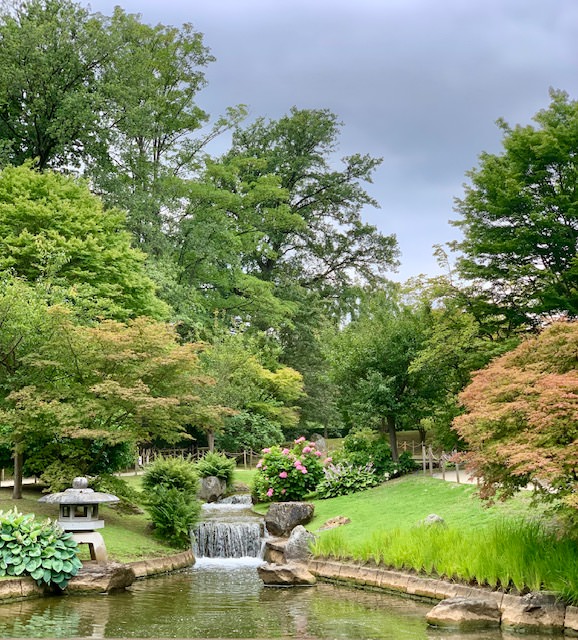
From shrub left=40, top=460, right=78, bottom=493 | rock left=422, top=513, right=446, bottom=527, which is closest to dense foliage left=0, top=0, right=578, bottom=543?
shrub left=40, top=460, right=78, bottom=493

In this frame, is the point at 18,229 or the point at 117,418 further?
the point at 18,229

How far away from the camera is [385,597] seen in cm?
1266

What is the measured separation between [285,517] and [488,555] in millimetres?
8667

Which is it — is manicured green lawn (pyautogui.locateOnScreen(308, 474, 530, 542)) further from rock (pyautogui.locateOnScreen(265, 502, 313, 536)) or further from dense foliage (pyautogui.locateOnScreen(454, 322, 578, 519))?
dense foliage (pyautogui.locateOnScreen(454, 322, 578, 519))

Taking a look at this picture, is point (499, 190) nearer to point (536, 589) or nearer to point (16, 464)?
point (536, 589)

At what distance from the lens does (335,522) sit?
1803cm

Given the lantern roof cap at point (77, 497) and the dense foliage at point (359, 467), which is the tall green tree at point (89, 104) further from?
the lantern roof cap at point (77, 497)

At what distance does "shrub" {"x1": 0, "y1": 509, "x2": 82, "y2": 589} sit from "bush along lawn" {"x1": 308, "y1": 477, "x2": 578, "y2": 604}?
17.5ft

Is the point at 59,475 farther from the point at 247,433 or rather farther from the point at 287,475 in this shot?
the point at 247,433

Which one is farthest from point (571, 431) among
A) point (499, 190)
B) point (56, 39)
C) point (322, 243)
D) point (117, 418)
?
point (322, 243)

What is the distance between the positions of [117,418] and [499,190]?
44.4 feet

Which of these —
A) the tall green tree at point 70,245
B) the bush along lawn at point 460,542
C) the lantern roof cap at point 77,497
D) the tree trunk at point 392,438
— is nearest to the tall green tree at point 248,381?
the tall green tree at point 70,245

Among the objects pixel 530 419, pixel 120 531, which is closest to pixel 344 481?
pixel 120 531

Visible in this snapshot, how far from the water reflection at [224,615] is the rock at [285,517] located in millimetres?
4785
